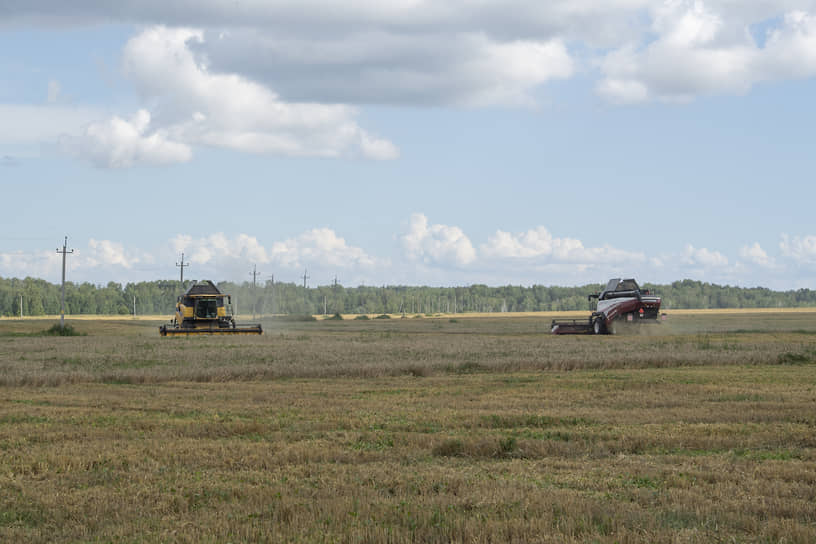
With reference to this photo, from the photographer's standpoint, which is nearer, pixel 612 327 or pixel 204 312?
pixel 204 312

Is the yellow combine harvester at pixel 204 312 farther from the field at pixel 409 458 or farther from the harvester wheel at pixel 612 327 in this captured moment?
the field at pixel 409 458

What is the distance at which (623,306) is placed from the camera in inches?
2336

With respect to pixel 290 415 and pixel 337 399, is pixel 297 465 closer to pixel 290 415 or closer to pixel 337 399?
pixel 290 415

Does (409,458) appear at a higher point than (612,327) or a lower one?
lower

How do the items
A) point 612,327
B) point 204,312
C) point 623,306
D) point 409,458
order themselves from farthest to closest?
1. point 612,327
2. point 204,312
3. point 623,306
4. point 409,458

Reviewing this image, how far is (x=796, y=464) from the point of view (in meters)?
12.4

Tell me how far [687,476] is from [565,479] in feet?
5.77

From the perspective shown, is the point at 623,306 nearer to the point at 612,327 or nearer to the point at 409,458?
the point at 612,327

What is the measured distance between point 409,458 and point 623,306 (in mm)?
48372

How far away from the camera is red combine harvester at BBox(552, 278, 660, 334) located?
2343 inches

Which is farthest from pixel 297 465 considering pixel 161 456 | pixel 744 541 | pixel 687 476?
pixel 744 541

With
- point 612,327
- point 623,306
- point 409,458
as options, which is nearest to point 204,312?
point 612,327

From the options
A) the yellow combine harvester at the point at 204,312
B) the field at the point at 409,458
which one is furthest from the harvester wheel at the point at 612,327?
the field at the point at 409,458

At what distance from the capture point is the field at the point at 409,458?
9344 millimetres
